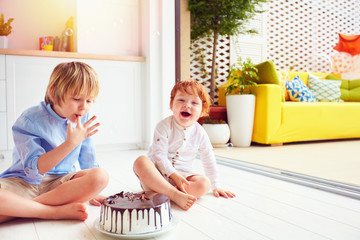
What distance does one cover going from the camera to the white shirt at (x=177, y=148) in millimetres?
1218

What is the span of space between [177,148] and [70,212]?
1.55 ft

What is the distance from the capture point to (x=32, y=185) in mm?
1037

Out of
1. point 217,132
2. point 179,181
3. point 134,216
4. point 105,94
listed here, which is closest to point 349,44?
point 217,132

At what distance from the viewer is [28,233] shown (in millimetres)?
877

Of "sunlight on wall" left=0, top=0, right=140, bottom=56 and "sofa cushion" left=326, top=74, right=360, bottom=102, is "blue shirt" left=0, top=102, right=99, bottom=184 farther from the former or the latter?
"sofa cushion" left=326, top=74, right=360, bottom=102

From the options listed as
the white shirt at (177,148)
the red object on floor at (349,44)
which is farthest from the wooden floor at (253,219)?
the red object on floor at (349,44)

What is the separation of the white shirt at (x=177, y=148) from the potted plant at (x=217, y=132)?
1.55 metres

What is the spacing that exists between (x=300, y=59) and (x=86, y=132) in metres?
4.12

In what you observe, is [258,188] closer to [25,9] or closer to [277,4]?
[25,9]

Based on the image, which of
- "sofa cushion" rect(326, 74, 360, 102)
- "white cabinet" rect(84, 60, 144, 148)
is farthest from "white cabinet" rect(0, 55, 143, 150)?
"sofa cushion" rect(326, 74, 360, 102)

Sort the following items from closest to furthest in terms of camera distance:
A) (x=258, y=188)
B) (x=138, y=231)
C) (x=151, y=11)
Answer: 1. (x=138, y=231)
2. (x=258, y=188)
3. (x=151, y=11)

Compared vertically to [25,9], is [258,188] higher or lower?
lower

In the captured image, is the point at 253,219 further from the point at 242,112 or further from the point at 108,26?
the point at 108,26

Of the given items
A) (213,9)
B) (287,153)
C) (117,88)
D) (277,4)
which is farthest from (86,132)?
(277,4)
